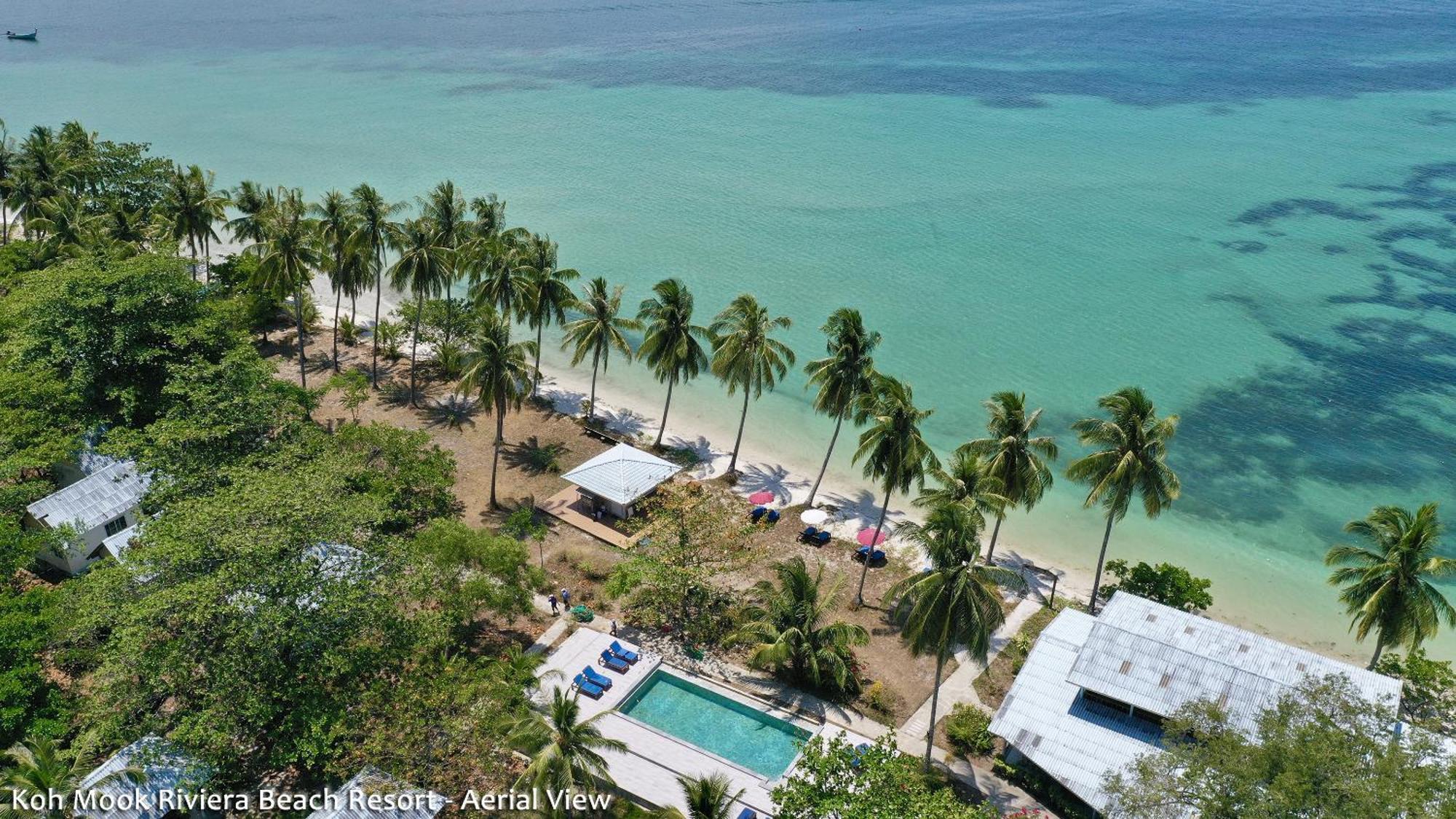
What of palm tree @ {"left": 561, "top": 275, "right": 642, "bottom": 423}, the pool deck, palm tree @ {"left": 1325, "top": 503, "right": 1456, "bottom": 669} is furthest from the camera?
palm tree @ {"left": 561, "top": 275, "right": 642, "bottom": 423}

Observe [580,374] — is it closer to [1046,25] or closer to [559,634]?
[559,634]

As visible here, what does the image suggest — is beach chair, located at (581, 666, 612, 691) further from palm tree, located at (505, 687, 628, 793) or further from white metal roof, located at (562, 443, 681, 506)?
white metal roof, located at (562, 443, 681, 506)

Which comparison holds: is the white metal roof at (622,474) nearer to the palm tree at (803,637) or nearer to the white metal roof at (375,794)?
the palm tree at (803,637)

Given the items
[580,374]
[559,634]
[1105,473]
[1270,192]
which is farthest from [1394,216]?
[559,634]

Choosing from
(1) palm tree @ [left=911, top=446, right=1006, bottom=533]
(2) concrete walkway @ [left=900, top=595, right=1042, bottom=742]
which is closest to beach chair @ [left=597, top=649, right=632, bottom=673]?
(2) concrete walkway @ [left=900, top=595, right=1042, bottom=742]

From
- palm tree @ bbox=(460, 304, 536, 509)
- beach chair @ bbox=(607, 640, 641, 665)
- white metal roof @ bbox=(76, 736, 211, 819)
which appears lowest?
white metal roof @ bbox=(76, 736, 211, 819)

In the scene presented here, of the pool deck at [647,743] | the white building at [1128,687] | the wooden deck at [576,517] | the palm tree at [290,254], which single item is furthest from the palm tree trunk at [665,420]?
the white building at [1128,687]
